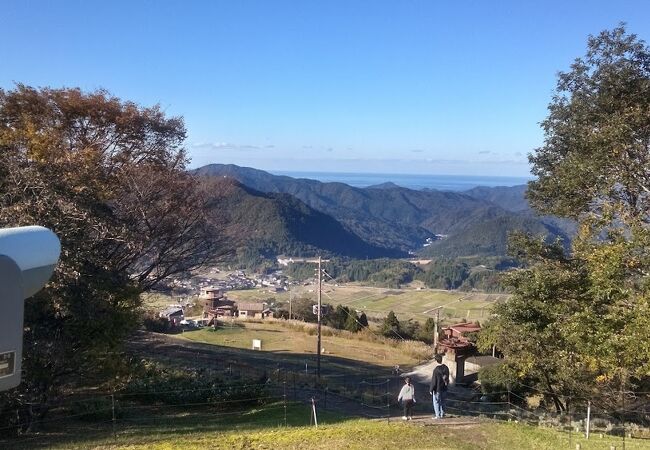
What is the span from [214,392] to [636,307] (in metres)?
9.83

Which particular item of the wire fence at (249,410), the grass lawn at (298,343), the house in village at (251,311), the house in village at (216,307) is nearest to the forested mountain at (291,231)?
the house in village at (216,307)

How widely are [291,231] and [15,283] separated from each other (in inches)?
4903

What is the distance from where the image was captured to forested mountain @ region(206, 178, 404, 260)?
108062mm

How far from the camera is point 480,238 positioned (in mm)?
157625

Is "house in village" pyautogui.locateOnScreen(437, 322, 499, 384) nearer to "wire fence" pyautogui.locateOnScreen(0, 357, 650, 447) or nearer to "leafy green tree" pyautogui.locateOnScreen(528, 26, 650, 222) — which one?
"wire fence" pyautogui.locateOnScreen(0, 357, 650, 447)

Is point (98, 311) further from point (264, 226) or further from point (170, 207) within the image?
point (264, 226)

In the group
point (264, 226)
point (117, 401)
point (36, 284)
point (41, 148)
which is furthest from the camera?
point (264, 226)

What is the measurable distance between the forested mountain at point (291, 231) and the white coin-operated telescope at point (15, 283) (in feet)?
259

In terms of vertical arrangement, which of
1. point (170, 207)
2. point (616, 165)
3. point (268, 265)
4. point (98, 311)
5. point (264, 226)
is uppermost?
point (616, 165)

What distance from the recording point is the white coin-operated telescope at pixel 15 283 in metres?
1.55

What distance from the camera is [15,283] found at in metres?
1.59

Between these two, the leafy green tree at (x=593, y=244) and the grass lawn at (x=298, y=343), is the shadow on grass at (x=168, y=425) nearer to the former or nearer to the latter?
the leafy green tree at (x=593, y=244)

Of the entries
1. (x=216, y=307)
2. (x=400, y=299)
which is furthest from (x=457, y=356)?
(x=400, y=299)

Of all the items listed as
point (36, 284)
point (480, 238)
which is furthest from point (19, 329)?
point (480, 238)
